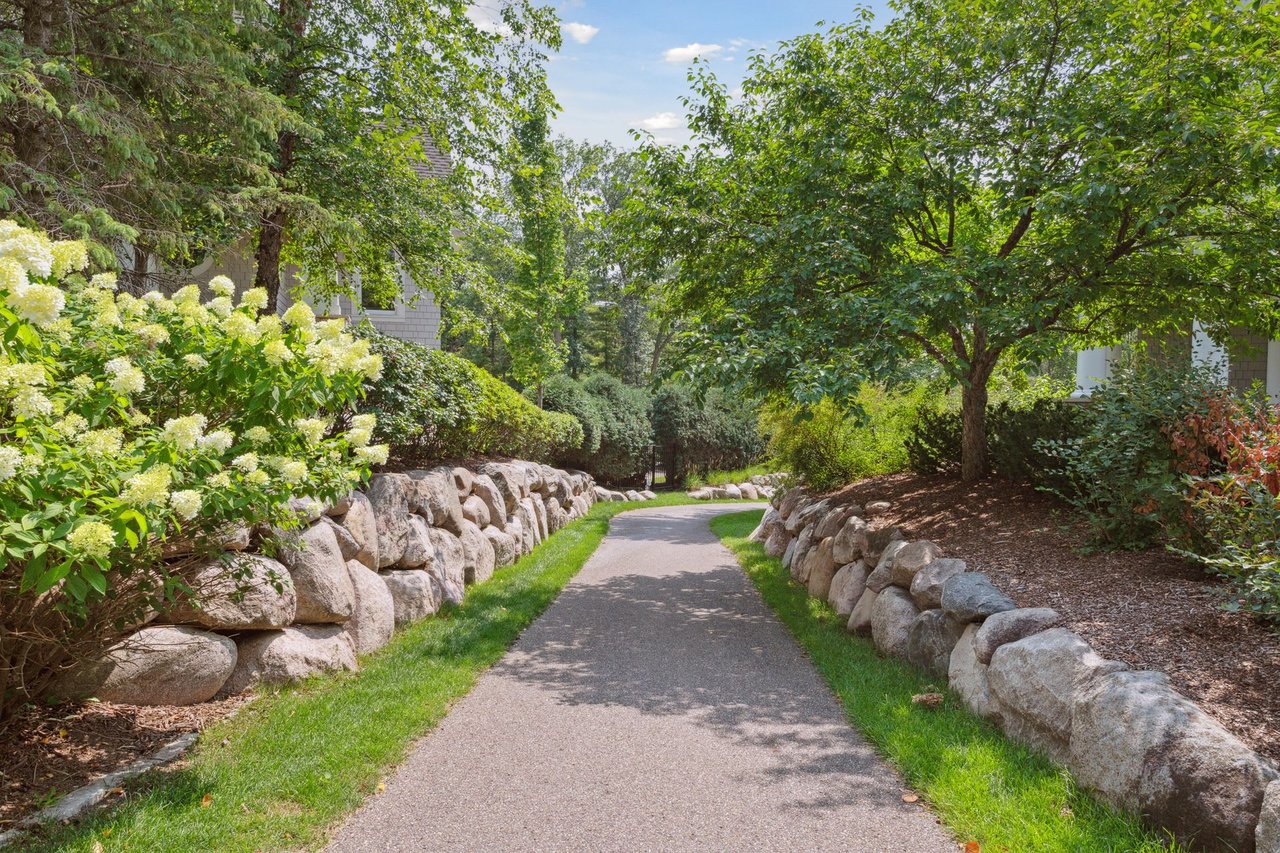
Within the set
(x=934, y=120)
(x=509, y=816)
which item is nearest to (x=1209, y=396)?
(x=934, y=120)

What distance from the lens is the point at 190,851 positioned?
120 inches

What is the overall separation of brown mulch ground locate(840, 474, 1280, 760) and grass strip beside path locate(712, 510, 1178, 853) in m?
0.70

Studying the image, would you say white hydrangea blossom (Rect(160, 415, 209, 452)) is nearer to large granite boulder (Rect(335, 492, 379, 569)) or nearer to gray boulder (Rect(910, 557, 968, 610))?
large granite boulder (Rect(335, 492, 379, 569))

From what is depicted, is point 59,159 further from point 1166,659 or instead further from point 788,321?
point 1166,659

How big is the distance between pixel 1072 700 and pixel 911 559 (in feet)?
8.37

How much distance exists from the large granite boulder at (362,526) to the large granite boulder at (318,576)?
37 cm

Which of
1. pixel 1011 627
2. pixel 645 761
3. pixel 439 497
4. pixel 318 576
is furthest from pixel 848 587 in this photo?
pixel 318 576

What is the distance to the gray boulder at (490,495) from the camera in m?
9.42

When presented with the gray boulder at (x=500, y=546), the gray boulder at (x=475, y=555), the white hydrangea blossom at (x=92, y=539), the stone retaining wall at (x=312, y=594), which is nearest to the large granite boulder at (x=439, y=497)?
the stone retaining wall at (x=312, y=594)

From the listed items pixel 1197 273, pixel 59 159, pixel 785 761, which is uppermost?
pixel 59 159

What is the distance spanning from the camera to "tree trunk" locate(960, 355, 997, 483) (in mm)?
8422

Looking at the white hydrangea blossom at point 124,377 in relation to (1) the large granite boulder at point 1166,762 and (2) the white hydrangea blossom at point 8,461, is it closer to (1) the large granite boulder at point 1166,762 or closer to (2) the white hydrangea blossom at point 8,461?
(2) the white hydrangea blossom at point 8,461

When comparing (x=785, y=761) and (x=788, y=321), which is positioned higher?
(x=788, y=321)

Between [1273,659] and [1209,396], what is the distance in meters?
2.45
